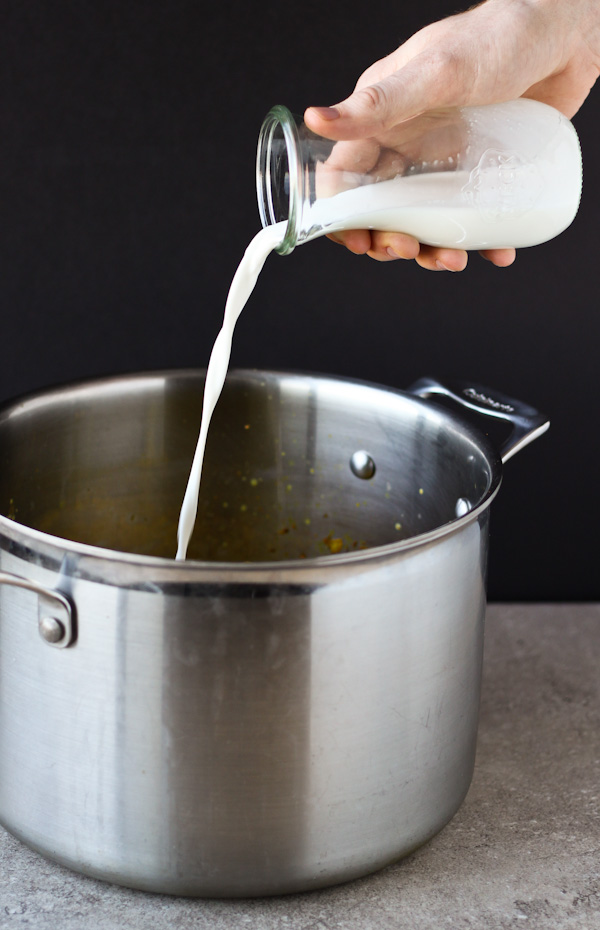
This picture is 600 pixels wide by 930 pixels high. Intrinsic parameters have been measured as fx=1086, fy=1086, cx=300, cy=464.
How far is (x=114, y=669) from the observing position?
74 cm

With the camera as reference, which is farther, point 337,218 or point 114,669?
point 337,218

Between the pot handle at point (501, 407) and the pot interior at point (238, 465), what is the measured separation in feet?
0.12

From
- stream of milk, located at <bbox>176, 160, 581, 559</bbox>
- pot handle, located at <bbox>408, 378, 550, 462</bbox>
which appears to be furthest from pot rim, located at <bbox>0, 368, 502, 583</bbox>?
stream of milk, located at <bbox>176, 160, 581, 559</bbox>

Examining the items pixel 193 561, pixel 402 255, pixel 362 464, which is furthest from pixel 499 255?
pixel 193 561

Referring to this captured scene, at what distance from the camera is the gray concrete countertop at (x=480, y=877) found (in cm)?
82

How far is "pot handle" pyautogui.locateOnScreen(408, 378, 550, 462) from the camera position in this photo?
3.11 feet

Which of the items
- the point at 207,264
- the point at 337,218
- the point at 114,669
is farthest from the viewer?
the point at 207,264

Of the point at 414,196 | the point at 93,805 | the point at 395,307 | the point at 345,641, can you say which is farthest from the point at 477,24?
the point at 93,805

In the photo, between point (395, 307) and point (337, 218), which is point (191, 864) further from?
point (395, 307)

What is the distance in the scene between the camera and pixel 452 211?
88 centimetres

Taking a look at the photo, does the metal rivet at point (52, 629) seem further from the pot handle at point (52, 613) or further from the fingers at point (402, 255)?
the fingers at point (402, 255)

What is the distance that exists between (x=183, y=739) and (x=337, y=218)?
1.35ft

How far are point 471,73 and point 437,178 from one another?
105 mm

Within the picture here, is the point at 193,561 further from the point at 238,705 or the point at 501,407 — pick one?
the point at 501,407
